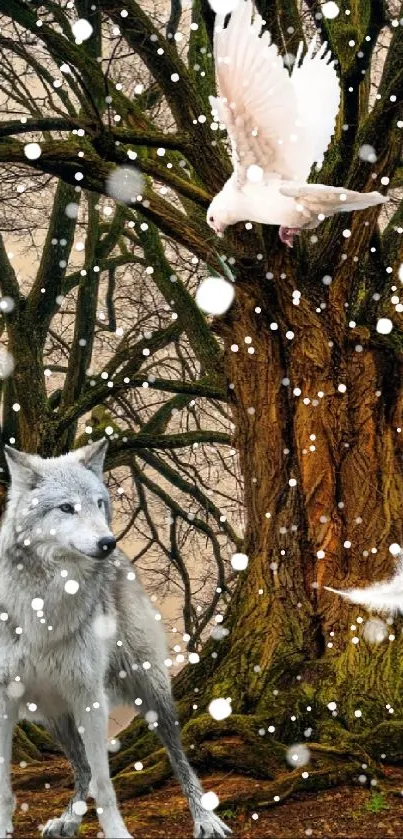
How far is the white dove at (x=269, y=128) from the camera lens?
4.27 m

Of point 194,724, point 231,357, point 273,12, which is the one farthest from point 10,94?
point 194,724

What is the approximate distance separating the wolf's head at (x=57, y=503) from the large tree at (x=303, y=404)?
1843 millimetres

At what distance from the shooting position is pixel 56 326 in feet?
32.7

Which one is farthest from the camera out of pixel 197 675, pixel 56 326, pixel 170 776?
pixel 56 326

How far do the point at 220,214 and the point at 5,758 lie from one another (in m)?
2.87

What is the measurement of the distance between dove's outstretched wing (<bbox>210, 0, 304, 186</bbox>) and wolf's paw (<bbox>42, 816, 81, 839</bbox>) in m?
3.27

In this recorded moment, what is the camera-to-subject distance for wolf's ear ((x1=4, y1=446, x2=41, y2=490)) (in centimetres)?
446

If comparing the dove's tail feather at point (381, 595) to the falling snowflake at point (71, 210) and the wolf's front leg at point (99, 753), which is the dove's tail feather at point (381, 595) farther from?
the falling snowflake at point (71, 210)

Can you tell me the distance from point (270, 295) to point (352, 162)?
0.92m

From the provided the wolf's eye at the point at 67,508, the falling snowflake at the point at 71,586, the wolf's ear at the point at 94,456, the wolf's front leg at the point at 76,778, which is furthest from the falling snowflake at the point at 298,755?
the wolf's eye at the point at 67,508

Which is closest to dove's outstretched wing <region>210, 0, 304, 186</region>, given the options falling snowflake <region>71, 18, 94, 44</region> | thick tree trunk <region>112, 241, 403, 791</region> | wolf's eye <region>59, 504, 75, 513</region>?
Result: thick tree trunk <region>112, 241, 403, 791</region>

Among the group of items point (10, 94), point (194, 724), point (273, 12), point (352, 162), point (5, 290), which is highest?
→ point (10, 94)

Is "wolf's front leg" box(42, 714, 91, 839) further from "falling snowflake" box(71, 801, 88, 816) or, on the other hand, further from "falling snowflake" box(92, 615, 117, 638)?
"falling snowflake" box(92, 615, 117, 638)

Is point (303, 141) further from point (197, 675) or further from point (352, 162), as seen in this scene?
point (197, 675)
